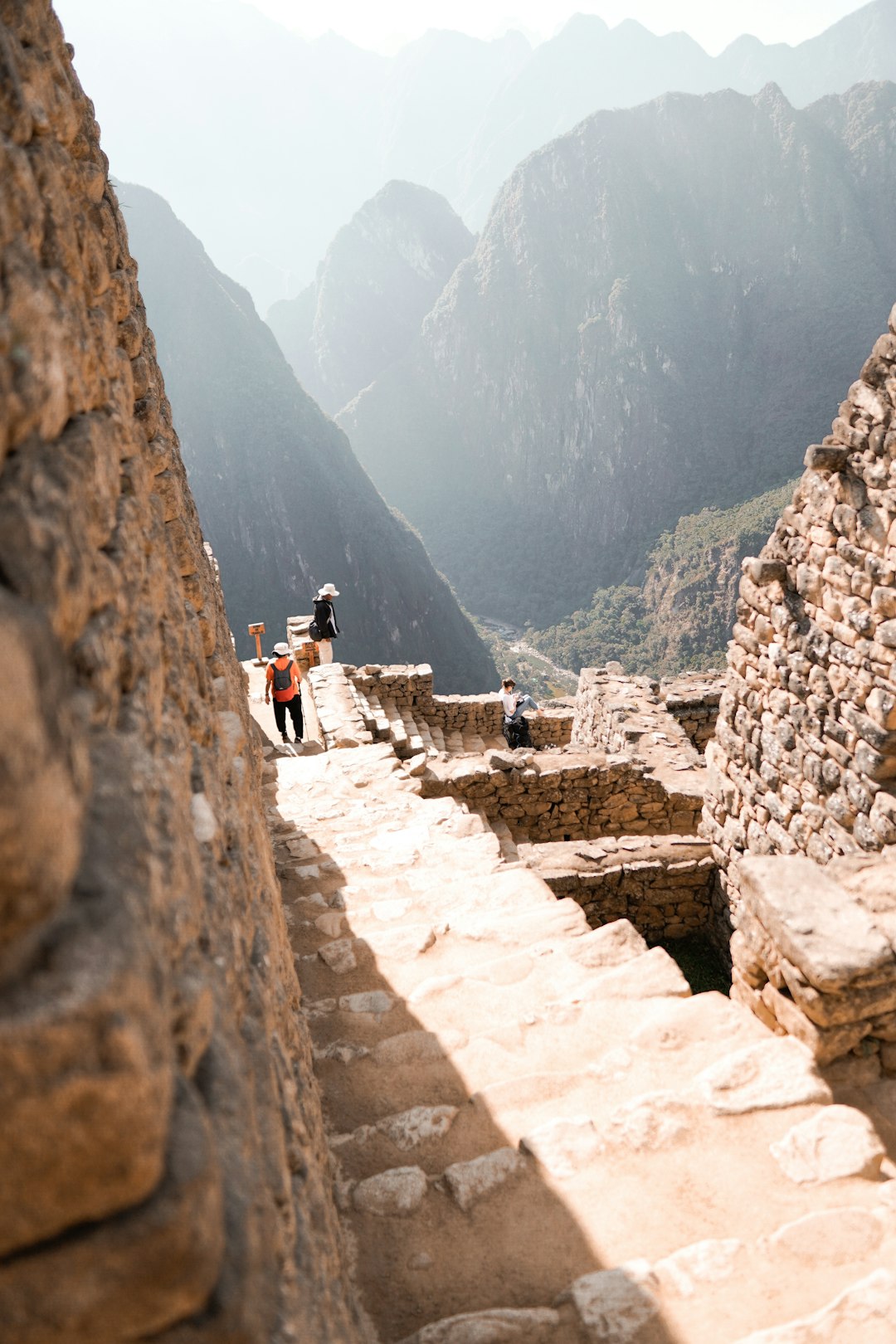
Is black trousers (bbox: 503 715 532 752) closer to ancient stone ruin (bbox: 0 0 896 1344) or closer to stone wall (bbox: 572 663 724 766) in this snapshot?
stone wall (bbox: 572 663 724 766)

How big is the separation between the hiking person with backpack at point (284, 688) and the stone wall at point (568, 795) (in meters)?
1.66

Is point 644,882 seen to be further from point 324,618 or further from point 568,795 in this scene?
point 324,618

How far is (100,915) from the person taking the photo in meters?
0.65

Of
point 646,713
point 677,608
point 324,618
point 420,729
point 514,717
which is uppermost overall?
point 324,618

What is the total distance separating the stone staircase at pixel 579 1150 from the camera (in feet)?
5.48

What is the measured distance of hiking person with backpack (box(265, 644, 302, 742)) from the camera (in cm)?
794

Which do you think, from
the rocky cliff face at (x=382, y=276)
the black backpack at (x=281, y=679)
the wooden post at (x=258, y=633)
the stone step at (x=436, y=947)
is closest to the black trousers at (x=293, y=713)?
the black backpack at (x=281, y=679)

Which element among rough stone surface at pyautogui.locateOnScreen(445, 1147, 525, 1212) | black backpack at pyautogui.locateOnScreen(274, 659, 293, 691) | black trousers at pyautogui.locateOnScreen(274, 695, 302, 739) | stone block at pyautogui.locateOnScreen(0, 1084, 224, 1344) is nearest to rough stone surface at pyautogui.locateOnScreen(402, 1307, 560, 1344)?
rough stone surface at pyautogui.locateOnScreen(445, 1147, 525, 1212)

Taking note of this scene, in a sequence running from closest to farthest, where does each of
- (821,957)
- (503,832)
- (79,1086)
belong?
(79,1086) → (821,957) → (503,832)

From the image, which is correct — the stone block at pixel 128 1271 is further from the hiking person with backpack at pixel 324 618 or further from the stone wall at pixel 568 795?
the hiking person with backpack at pixel 324 618

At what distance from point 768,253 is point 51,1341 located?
89.7 metres

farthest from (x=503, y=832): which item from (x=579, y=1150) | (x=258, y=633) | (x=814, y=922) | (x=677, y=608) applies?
(x=677, y=608)

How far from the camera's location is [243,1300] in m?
0.74

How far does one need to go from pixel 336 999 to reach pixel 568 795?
5.41 metres
